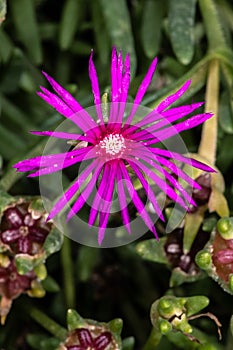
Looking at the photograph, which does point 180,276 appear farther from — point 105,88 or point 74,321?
point 105,88

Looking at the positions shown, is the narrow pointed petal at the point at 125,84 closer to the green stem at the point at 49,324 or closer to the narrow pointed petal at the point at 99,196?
the narrow pointed petal at the point at 99,196

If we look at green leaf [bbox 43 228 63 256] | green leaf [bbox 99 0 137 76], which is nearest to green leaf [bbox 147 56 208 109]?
green leaf [bbox 99 0 137 76]

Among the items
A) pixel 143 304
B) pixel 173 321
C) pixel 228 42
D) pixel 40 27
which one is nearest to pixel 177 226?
pixel 173 321

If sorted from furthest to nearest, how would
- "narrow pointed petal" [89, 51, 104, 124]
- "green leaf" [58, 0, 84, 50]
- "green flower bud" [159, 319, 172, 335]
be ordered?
"green leaf" [58, 0, 84, 50] < "green flower bud" [159, 319, 172, 335] < "narrow pointed petal" [89, 51, 104, 124]

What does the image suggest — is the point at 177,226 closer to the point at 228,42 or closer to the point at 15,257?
the point at 15,257

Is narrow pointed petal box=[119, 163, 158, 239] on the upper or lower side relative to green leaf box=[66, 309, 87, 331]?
upper

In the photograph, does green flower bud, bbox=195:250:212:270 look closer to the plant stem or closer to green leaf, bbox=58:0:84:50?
the plant stem
